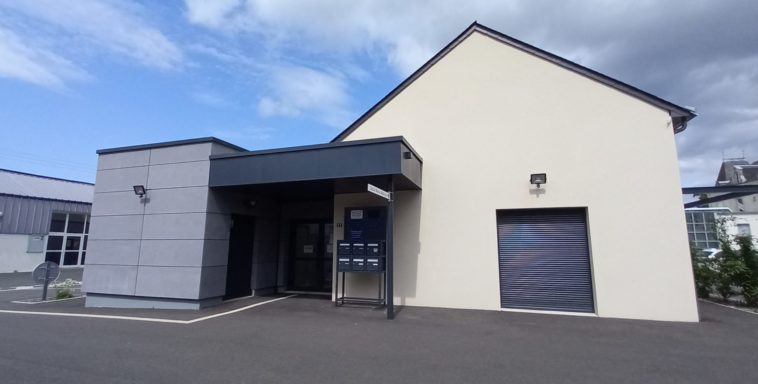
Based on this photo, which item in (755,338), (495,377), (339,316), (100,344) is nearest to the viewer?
(495,377)

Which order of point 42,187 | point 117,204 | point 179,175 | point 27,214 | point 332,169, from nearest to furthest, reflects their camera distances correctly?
point 332,169
point 179,175
point 117,204
point 27,214
point 42,187

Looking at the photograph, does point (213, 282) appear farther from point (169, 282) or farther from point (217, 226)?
point (217, 226)

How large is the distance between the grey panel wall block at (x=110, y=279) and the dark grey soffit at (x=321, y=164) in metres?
3.14

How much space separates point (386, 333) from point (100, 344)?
425 centimetres

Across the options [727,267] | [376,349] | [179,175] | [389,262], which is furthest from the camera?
[727,267]

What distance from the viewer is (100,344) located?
5.24 meters

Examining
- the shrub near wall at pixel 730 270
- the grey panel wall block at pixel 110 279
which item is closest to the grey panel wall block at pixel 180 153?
the grey panel wall block at pixel 110 279

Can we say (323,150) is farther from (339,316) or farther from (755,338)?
(755,338)

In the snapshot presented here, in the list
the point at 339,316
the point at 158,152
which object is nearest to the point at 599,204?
the point at 339,316

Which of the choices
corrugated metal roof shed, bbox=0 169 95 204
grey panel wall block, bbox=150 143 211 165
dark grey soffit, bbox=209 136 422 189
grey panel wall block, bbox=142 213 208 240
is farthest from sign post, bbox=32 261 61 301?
corrugated metal roof shed, bbox=0 169 95 204

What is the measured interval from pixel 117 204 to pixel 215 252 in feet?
10.3

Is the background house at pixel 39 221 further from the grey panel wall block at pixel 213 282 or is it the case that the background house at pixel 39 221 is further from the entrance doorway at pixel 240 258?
the grey panel wall block at pixel 213 282

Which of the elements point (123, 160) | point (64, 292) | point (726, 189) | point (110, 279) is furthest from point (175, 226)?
point (726, 189)

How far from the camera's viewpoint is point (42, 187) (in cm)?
2125
